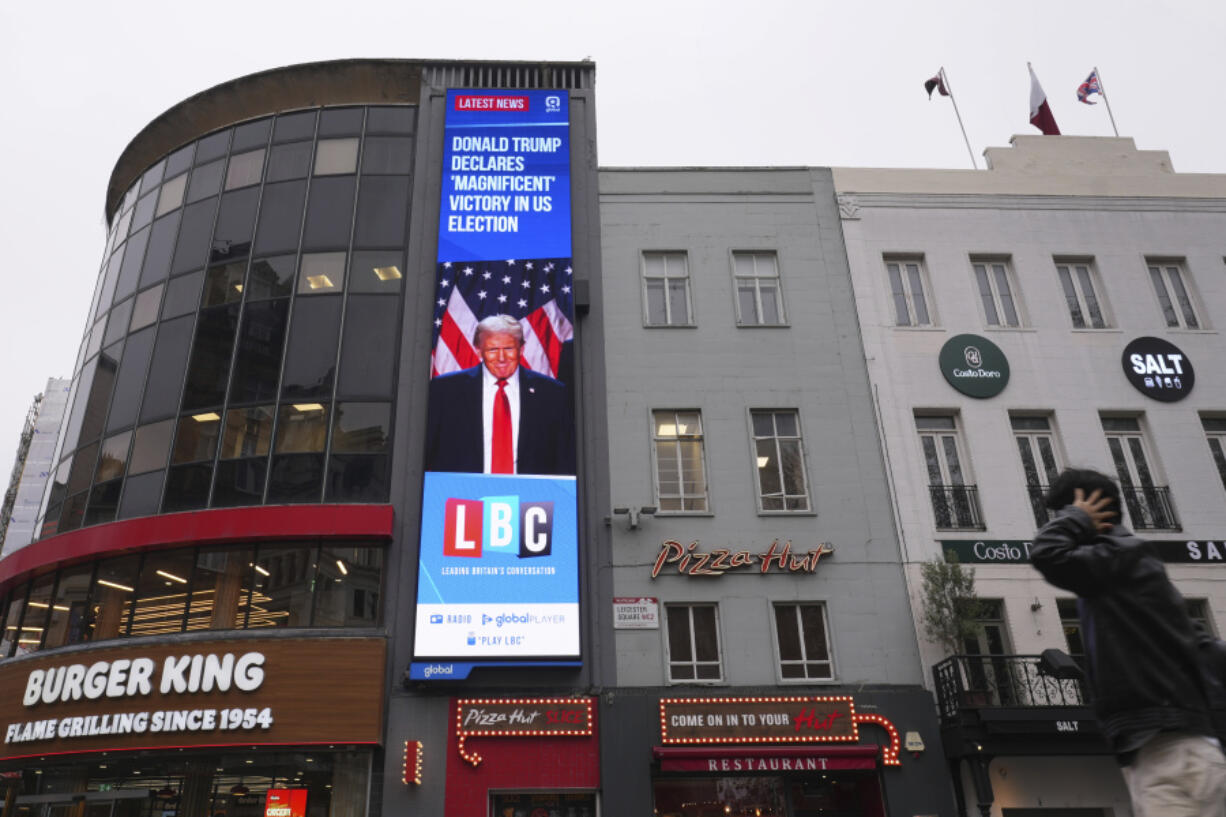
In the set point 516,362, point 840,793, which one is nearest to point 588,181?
point 516,362

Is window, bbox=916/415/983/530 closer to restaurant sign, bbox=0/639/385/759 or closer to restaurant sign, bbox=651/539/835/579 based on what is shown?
restaurant sign, bbox=651/539/835/579

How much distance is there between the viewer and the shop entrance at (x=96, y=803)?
17.1 meters

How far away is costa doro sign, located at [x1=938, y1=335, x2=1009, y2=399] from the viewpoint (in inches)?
833

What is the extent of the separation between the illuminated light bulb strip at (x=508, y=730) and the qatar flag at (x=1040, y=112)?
72.0 feet

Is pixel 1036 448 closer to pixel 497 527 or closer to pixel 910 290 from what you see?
pixel 910 290

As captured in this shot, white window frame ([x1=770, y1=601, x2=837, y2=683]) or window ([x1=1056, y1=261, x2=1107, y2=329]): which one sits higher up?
window ([x1=1056, y1=261, x2=1107, y2=329])

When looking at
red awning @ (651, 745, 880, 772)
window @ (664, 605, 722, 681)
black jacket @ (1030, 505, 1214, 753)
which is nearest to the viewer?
black jacket @ (1030, 505, 1214, 753)

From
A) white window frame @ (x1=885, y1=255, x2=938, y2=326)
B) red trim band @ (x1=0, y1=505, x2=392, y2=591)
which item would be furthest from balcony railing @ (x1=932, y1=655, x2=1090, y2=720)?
red trim band @ (x1=0, y1=505, x2=392, y2=591)

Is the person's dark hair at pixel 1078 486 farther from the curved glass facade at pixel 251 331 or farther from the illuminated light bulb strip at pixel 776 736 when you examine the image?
the curved glass facade at pixel 251 331

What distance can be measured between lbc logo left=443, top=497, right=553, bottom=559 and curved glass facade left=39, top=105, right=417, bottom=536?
1.92 m

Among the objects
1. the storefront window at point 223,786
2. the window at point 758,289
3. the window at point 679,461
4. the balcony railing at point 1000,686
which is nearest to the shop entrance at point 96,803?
the storefront window at point 223,786

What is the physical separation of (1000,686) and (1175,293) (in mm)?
12650

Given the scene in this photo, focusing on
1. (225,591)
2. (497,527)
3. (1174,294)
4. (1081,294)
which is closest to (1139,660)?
(497,527)

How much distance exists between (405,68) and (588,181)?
6352 mm
